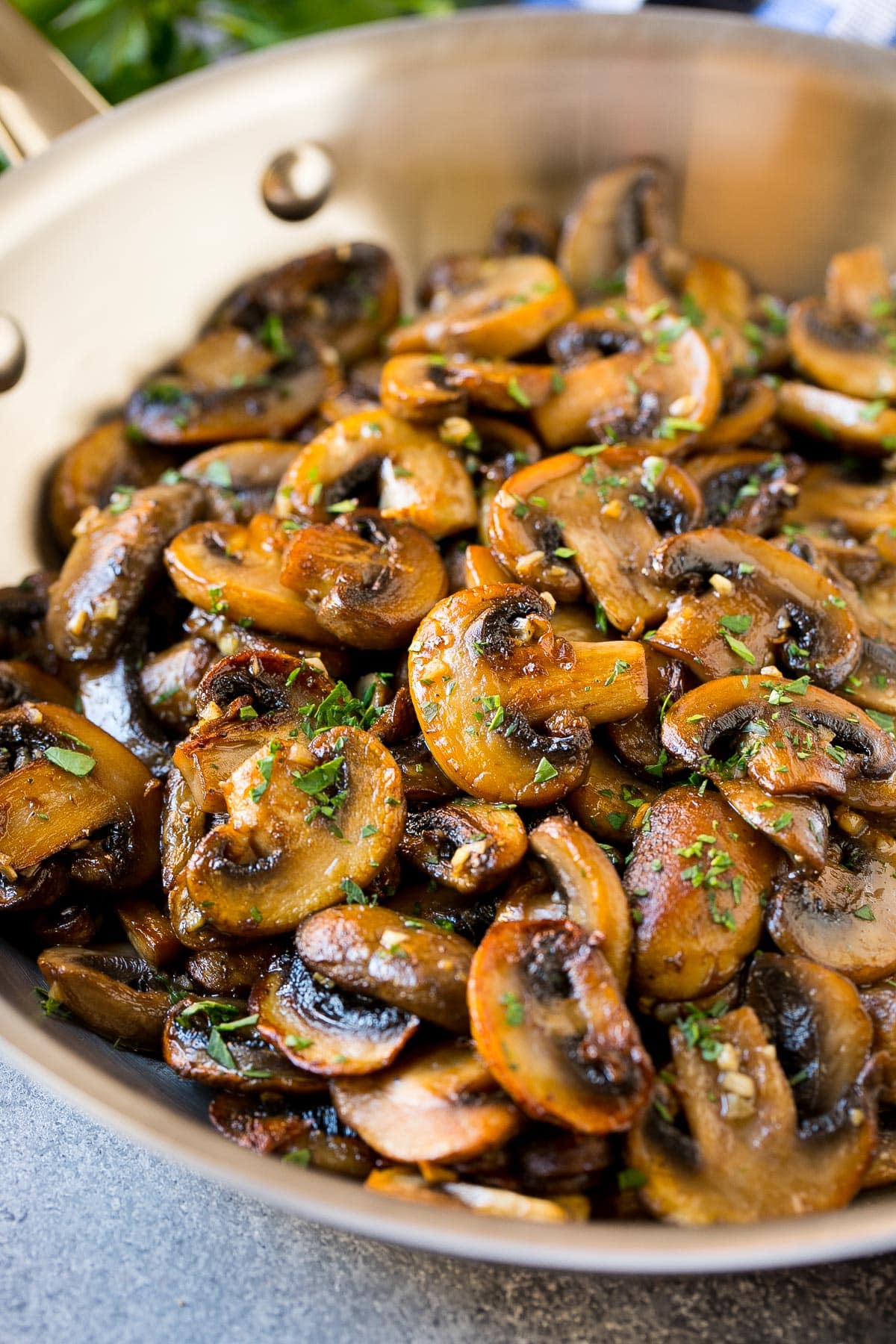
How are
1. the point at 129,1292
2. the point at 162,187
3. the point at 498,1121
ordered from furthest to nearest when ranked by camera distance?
the point at 162,187 < the point at 129,1292 < the point at 498,1121

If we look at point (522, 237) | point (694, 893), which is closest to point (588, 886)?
point (694, 893)

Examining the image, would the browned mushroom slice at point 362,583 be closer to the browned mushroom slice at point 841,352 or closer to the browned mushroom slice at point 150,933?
the browned mushroom slice at point 150,933

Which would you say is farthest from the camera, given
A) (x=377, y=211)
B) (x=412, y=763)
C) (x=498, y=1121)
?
(x=377, y=211)

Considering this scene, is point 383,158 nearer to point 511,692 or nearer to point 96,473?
point 96,473

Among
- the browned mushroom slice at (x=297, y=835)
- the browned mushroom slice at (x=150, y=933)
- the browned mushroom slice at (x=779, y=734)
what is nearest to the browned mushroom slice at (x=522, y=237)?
the browned mushroom slice at (x=779, y=734)

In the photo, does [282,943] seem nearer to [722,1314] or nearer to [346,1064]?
[346,1064]

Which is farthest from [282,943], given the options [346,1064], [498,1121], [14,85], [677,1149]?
[14,85]

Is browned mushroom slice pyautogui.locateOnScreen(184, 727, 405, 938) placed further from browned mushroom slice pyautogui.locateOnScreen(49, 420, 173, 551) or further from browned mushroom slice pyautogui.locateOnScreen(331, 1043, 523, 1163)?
browned mushroom slice pyautogui.locateOnScreen(49, 420, 173, 551)
